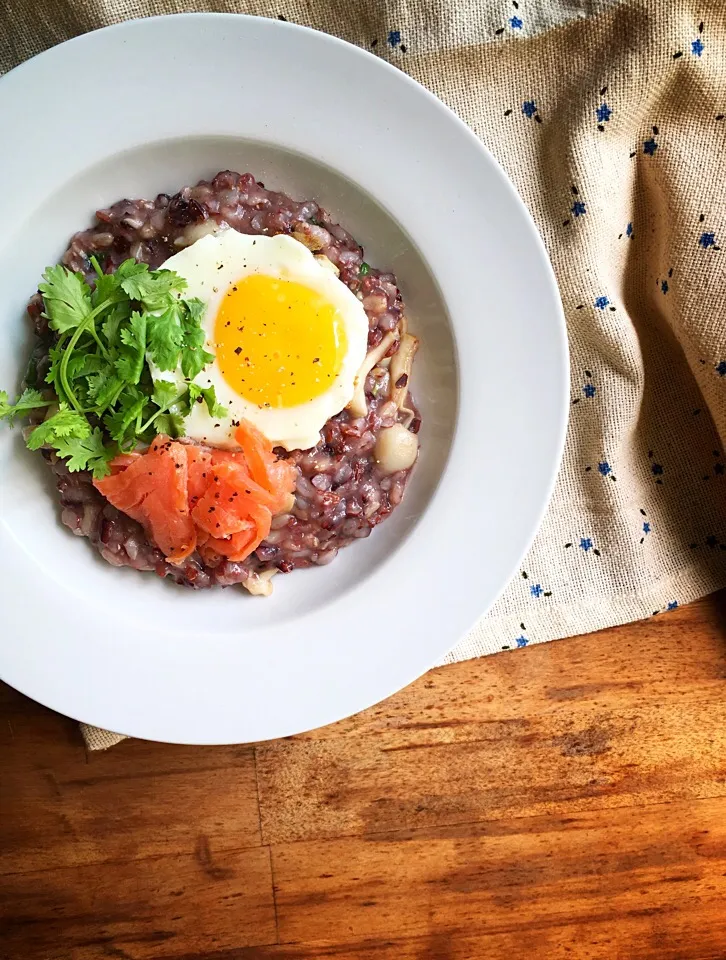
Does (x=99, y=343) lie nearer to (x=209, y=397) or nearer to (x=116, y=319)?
(x=116, y=319)

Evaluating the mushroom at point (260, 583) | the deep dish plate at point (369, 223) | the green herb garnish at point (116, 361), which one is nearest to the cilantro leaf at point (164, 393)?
the green herb garnish at point (116, 361)

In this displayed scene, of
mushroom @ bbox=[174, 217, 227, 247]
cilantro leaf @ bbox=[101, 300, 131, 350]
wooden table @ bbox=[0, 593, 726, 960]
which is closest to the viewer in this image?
cilantro leaf @ bbox=[101, 300, 131, 350]

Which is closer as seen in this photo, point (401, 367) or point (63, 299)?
point (63, 299)

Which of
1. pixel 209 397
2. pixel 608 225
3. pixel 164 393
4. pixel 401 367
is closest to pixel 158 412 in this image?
pixel 164 393

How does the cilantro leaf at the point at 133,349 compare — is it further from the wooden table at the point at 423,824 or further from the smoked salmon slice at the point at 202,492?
the wooden table at the point at 423,824

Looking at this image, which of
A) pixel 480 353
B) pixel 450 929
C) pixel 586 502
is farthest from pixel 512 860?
pixel 480 353

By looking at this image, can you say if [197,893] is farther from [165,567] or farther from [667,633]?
[667,633]

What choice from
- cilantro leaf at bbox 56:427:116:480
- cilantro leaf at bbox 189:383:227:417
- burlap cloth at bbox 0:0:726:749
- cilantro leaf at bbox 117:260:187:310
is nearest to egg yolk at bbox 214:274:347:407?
cilantro leaf at bbox 189:383:227:417

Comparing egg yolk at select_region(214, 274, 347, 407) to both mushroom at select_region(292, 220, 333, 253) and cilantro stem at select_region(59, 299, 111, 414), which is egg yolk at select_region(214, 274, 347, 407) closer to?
mushroom at select_region(292, 220, 333, 253)
